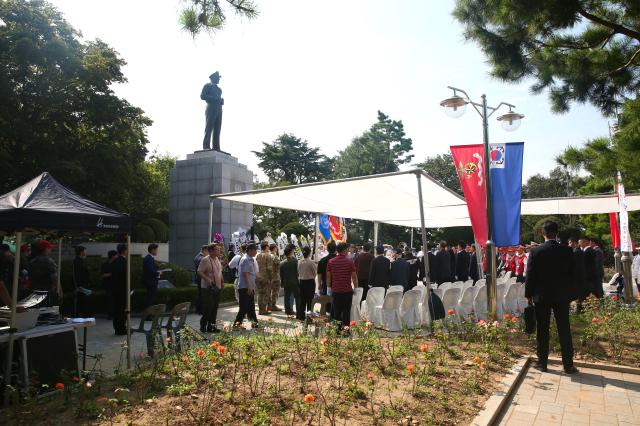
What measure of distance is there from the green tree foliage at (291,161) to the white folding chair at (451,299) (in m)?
33.2

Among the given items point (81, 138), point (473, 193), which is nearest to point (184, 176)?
point (81, 138)

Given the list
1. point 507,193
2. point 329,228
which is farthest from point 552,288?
point 329,228

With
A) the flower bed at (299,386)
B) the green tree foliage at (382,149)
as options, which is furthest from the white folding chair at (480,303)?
the green tree foliage at (382,149)

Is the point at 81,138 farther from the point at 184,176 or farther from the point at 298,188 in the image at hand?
the point at 298,188

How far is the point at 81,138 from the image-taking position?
55.1 ft

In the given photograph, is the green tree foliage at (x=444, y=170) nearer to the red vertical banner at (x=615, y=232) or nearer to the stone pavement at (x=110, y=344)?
the red vertical banner at (x=615, y=232)

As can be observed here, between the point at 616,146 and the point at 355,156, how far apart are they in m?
37.8

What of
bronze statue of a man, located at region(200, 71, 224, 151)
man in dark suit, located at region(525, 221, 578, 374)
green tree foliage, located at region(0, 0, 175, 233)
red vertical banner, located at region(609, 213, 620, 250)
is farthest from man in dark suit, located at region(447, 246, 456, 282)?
green tree foliage, located at region(0, 0, 175, 233)

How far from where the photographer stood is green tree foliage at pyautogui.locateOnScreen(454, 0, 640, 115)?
18.3 feet

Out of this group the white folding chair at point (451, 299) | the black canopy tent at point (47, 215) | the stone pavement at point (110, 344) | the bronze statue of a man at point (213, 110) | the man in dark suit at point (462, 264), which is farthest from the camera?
the bronze statue of a man at point (213, 110)

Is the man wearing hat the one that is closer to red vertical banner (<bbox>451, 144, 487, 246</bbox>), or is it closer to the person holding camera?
the person holding camera

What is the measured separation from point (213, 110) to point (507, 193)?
481 inches

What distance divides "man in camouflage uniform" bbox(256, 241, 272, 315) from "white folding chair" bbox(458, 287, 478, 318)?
3782 mm

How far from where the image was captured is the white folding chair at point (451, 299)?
768cm
